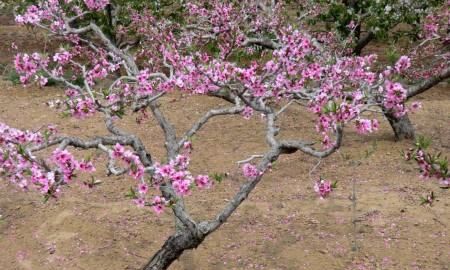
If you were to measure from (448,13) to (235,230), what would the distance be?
6164 mm

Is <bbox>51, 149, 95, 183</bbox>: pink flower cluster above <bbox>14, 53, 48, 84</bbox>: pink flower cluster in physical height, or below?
below

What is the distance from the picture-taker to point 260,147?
35.4ft

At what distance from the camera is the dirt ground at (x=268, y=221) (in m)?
7.00

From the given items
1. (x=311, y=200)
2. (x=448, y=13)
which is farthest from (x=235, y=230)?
(x=448, y=13)

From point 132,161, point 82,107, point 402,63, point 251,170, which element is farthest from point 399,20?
point 132,161

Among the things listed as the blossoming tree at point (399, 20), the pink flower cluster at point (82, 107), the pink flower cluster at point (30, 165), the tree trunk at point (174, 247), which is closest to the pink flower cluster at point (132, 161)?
the pink flower cluster at point (30, 165)

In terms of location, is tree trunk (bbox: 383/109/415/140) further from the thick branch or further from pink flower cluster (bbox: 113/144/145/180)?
pink flower cluster (bbox: 113/144/145/180)

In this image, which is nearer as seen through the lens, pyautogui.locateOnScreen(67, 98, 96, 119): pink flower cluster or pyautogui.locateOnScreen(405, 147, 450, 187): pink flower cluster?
pyautogui.locateOnScreen(405, 147, 450, 187): pink flower cluster

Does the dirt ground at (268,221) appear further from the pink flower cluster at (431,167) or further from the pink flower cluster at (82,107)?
the pink flower cluster at (82,107)

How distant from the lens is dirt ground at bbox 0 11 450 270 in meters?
7.00

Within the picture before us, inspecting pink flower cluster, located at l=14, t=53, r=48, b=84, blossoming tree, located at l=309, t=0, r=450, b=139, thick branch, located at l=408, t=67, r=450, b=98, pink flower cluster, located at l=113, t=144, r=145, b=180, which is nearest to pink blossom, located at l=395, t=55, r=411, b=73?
pink flower cluster, located at l=113, t=144, r=145, b=180

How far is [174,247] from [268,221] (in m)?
2.43

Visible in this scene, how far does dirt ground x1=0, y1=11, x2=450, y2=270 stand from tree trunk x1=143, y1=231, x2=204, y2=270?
3.01ft

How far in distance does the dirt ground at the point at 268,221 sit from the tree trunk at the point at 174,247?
36.2 inches
